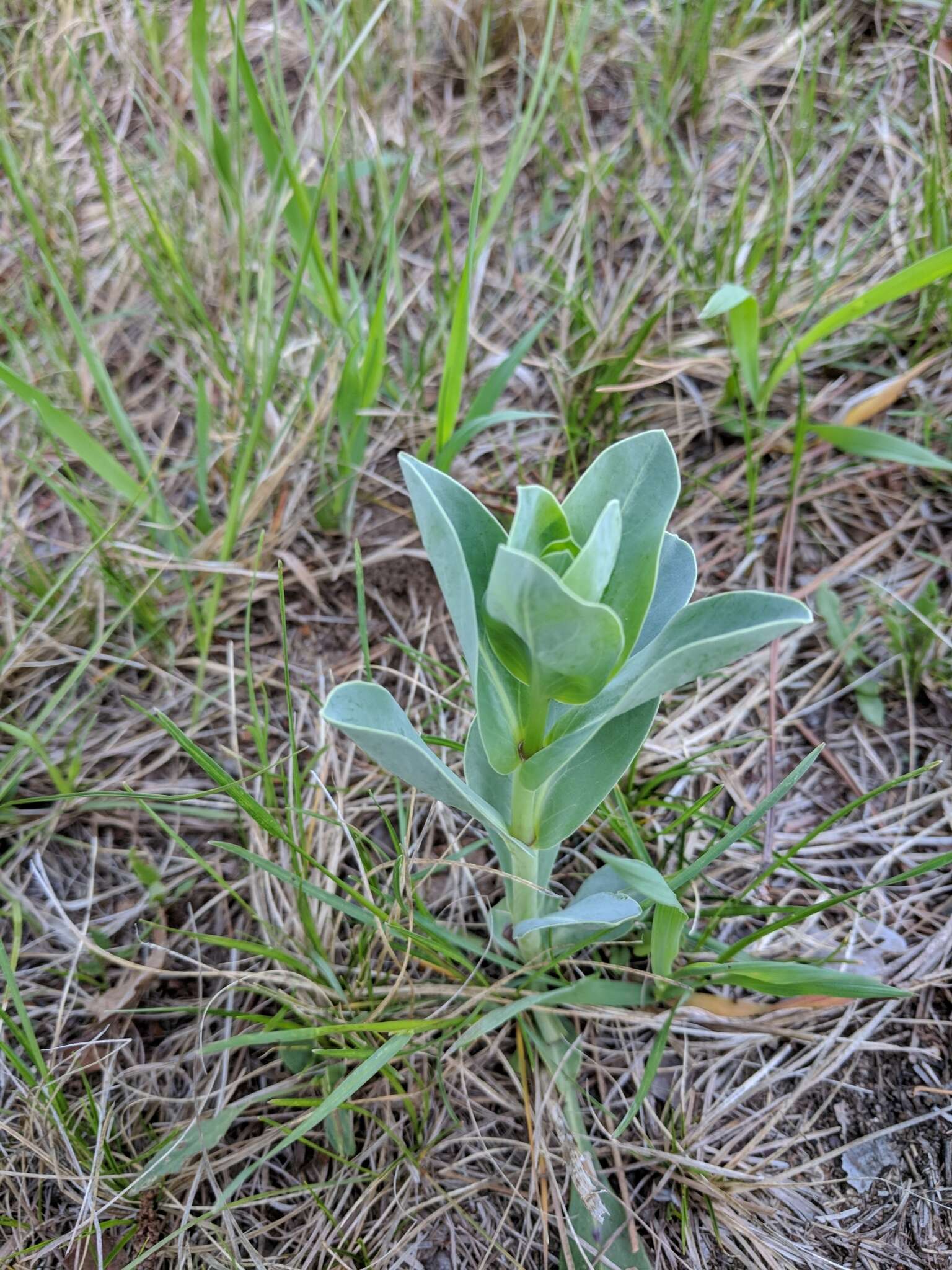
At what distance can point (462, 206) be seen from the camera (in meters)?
2.23

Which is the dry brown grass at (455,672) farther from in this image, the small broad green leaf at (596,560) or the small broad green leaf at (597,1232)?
the small broad green leaf at (596,560)

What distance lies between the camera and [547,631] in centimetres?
85

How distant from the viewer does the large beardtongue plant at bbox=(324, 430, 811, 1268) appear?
0.85 meters

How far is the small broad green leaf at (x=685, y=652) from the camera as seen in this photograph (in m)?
0.85

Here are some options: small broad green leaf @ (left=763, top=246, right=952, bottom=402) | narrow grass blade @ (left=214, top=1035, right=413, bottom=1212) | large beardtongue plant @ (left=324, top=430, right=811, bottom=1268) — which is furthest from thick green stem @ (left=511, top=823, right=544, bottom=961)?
small broad green leaf @ (left=763, top=246, right=952, bottom=402)

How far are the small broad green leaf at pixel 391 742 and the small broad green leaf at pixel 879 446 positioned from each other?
3.94 ft

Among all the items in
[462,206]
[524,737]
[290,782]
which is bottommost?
[290,782]

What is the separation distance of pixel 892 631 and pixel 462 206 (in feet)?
4.92

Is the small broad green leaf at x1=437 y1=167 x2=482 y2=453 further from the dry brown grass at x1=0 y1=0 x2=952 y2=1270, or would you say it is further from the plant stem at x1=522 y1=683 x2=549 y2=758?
the plant stem at x1=522 y1=683 x2=549 y2=758

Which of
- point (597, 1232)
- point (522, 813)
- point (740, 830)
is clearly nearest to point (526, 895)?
point (522, 813)

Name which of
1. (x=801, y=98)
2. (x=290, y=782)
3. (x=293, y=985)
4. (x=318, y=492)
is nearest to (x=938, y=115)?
(x=801, y=98)

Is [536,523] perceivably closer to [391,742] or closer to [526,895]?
[391,742]

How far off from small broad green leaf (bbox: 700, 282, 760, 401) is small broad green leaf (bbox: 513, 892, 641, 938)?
0.99 metres

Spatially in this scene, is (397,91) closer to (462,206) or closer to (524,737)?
(462,206)
